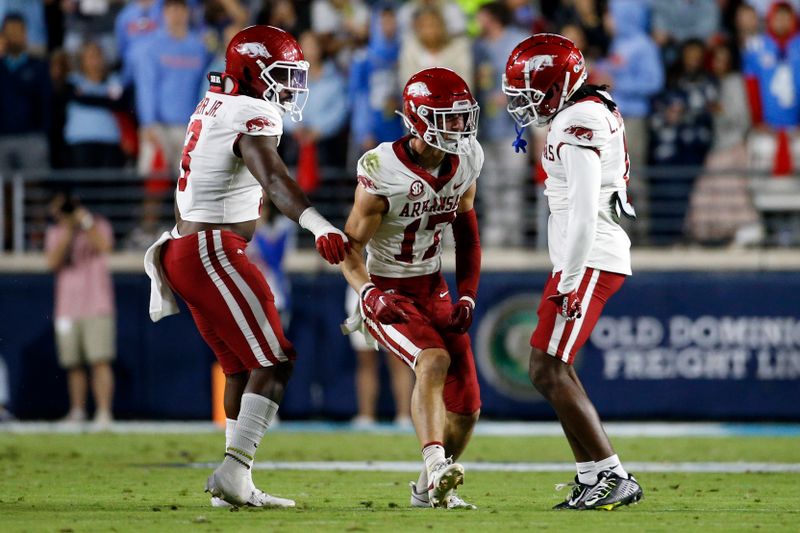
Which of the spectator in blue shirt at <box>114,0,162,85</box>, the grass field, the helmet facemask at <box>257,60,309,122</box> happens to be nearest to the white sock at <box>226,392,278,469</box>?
the grass field

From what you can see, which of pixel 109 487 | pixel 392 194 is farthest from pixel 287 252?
pixel 392 194

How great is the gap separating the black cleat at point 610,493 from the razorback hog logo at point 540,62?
184 cm

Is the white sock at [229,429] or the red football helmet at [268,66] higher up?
the red football helmet at [268,66]

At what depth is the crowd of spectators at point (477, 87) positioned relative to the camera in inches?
512

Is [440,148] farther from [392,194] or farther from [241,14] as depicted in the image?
[241,14]

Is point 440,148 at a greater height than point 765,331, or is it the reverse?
point 440,148

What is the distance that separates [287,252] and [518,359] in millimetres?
2345

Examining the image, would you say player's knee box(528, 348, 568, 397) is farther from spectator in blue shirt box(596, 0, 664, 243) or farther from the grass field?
spectator in blue shirt box(596, 0, 664, 243)

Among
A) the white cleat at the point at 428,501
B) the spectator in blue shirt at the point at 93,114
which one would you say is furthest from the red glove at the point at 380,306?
the spectator in blue shirt at the point at 93,114

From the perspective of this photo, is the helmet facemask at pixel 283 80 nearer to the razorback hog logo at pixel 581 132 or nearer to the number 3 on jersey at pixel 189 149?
the number 3 on jersey at pixel 189 149

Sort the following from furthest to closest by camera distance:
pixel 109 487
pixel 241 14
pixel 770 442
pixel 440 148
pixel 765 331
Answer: pixel 241 14
pixel 765 331
pixel 770 442
pixel 109 487
pixel 440 148

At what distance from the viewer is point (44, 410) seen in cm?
1355

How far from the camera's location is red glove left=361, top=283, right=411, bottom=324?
623cm

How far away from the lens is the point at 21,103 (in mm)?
13406
